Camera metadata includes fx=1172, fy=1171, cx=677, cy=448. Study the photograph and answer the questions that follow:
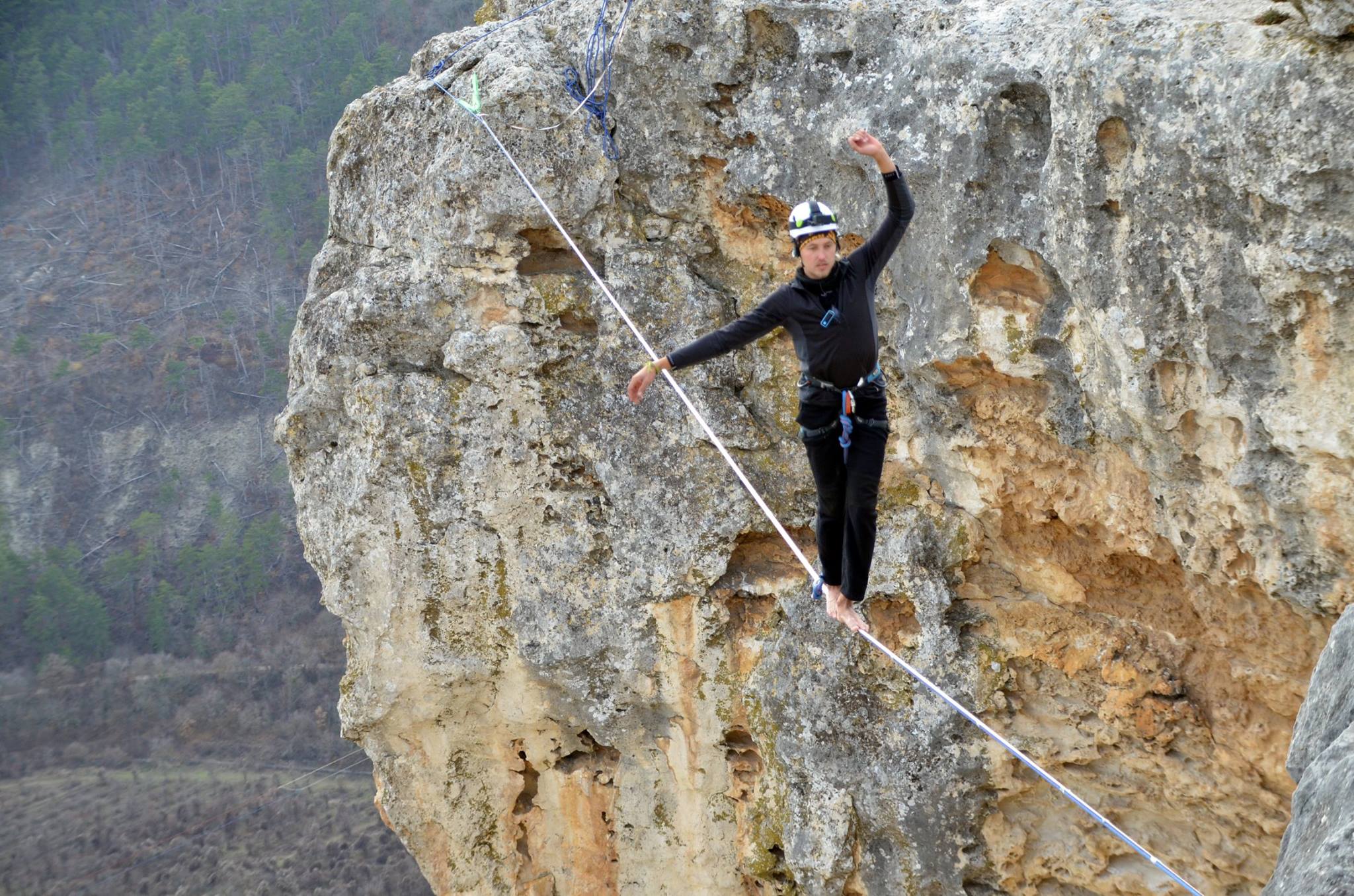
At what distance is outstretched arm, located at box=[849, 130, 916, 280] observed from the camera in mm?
4441

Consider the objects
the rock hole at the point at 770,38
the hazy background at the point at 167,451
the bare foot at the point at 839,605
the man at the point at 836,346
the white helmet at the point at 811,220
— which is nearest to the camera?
the white helmet at the point at 811,220

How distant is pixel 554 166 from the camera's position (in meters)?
6.93

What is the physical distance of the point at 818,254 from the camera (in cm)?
470

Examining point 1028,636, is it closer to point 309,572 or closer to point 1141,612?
point 1141,612

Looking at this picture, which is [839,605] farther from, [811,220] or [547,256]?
[547,256]

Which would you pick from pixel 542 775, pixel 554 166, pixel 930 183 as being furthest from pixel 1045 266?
pixel 542 775

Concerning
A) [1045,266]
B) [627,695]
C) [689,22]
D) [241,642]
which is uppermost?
[689,22]

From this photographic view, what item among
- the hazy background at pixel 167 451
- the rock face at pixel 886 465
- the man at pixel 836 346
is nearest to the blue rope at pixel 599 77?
the rock face at pixel 886 465

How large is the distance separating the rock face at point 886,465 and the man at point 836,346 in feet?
3.08

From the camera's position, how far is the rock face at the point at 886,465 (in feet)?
15.2

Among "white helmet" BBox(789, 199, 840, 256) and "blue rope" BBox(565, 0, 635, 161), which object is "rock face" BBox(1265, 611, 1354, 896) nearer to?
"white helmet" BBox(789, 199, 840, 256)

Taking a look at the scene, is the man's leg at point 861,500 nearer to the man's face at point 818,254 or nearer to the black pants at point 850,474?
the black pants at point 850,474

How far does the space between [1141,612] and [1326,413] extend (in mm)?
1955

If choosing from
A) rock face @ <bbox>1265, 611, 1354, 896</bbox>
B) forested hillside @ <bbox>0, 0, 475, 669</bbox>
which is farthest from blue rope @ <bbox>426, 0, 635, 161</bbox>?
forested hillside @ <bbox>0, 0, 475, 669</bbox>
